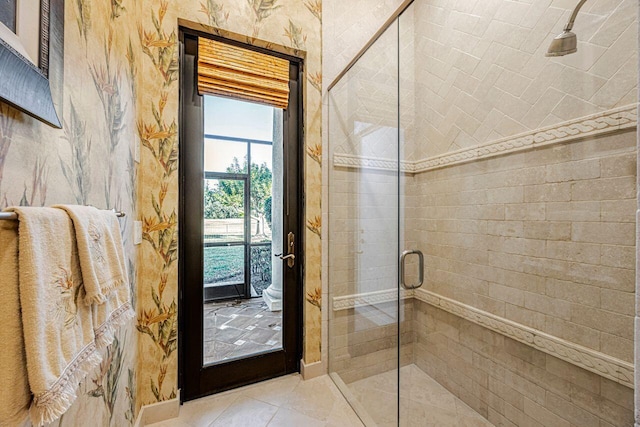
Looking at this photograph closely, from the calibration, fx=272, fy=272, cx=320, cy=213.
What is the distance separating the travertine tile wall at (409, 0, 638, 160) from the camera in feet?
3.63

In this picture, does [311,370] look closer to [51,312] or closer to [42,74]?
[51,312]

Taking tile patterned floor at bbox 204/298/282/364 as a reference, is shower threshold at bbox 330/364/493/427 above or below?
below

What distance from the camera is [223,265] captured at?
1.85 m

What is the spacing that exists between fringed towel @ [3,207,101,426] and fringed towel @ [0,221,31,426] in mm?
11

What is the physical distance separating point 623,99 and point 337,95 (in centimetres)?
150

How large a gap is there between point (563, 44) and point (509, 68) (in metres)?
0.25

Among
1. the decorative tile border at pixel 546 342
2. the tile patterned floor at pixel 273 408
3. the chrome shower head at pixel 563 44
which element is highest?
the chrome shower head at pixel 563 44

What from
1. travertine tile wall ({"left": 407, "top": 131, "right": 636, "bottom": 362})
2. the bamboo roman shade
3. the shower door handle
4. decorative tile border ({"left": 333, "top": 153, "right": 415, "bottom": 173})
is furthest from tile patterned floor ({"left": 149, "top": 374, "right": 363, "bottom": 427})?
the bamboo roman shade

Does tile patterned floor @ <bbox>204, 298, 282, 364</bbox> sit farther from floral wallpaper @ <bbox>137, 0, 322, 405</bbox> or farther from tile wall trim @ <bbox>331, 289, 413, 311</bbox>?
tile wall trim @ <bbox>331, 289, 413, 311</bbox>

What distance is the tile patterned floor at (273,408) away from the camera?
5.15 ft

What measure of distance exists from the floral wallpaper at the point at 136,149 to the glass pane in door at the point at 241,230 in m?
0.21

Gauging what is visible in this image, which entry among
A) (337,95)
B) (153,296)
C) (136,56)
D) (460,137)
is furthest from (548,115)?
(153,296)

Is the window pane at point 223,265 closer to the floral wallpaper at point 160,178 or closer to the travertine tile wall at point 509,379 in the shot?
the floral wallpaper at point 160,178

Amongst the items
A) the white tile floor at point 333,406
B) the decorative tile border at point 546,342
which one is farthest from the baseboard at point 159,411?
the decorative tile border at point 546,342
